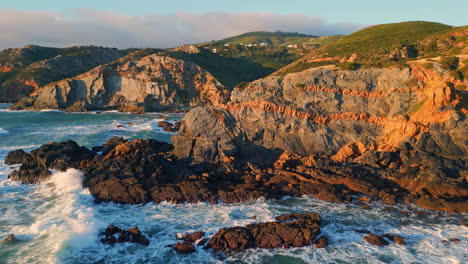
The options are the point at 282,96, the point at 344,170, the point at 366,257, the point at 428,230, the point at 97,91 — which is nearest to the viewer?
the point at 366,257

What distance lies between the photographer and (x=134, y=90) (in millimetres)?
90062

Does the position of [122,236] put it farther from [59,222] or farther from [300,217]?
[300,217]

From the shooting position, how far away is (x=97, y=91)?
88250 mm

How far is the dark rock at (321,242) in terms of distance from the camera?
18.7 metres

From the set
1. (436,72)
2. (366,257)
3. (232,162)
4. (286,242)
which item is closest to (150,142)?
(232,162)

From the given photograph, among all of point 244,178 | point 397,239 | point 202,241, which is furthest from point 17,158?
point 397,239

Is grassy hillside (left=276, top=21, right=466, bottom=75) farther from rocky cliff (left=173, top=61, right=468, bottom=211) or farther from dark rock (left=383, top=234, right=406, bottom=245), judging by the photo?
dark rock (left=383, top=234, right=406, bottom=245)

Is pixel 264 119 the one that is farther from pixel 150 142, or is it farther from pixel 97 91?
pixel 97 91

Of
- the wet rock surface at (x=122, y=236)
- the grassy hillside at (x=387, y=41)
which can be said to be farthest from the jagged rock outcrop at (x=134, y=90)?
the wet rock surface at (x=122, y=236)

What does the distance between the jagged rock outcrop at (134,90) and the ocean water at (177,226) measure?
2404 inches

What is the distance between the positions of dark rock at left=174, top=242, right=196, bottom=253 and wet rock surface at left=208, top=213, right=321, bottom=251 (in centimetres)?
100

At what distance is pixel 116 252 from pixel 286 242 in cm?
946

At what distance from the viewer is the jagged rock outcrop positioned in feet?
284

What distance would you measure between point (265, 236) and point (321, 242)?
125 inches
